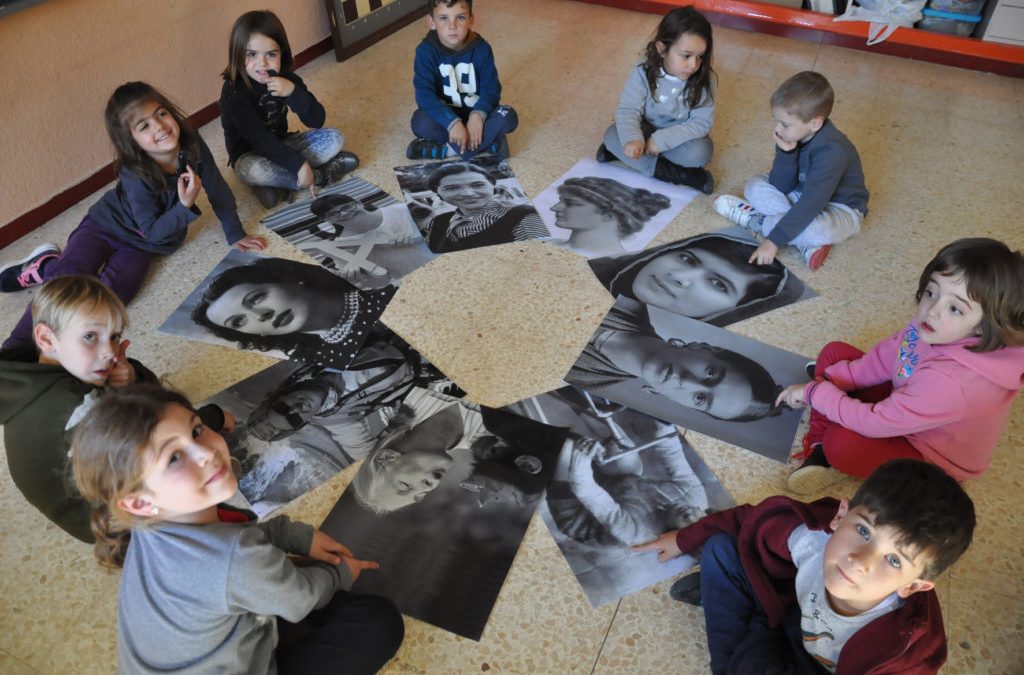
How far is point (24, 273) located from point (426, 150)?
119 cm

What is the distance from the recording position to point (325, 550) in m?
1.14

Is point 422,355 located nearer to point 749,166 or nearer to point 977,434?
point 977,434

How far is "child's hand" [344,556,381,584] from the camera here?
1.14m

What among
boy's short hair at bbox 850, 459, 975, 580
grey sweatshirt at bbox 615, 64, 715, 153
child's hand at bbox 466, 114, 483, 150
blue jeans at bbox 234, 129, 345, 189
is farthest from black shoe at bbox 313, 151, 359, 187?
boy's short hair at bbox 850, 459, 975, 580

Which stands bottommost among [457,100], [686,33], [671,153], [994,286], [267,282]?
[267,282]

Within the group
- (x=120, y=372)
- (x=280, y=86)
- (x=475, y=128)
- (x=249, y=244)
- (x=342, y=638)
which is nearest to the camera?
(x=342, y=638)

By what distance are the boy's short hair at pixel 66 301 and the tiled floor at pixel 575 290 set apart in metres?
0.36

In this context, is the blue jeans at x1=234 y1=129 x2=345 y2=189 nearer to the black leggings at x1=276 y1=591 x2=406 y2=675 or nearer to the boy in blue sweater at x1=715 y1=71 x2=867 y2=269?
the boy in blue sweater at x1=715 y1=71 x2=867 y2=269

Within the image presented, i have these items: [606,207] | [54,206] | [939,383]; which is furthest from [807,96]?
[54,206]

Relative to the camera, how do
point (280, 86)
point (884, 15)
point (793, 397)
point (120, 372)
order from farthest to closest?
point (884, 15), point (280, 86), point (793, 397), point (120, 372)

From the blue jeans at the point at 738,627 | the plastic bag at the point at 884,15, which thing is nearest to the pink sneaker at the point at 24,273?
the blue jeans at the point at 738,627

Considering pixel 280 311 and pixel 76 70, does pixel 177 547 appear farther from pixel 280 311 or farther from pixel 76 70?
pixel 76 70

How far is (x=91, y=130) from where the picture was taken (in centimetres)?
209

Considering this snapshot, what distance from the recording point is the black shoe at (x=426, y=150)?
2.31 meters
